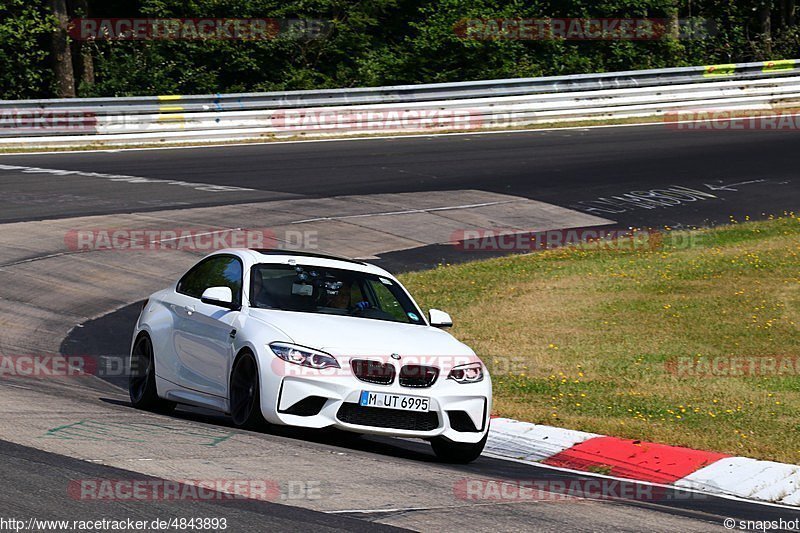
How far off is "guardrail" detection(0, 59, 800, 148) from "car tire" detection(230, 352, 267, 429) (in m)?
20.9

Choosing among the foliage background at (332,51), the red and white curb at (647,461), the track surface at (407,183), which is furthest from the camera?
the foliage background at (332,51)

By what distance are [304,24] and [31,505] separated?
3143cm

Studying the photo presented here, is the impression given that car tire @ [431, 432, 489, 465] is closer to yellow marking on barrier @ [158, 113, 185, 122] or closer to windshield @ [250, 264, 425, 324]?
windshield @ [250, 264, 425, 324]

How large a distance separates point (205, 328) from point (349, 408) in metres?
1.72

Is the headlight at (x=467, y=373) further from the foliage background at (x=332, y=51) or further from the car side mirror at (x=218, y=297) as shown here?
the foliage background at (x=332, y=51)

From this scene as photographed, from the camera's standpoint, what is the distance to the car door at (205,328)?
9766 millimetres

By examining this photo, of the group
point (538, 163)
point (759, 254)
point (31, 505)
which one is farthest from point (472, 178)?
point (31, 505)

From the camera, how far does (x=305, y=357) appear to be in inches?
356

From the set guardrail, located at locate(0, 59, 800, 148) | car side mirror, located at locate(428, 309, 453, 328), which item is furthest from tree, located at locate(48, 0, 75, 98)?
car side mirror, located at locate(428, 309, 453, 328)

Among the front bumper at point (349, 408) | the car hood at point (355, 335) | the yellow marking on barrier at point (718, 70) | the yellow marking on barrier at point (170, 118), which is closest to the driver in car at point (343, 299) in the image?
the car hood at point (355, 335)

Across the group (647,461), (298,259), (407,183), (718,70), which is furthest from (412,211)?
(718,70)

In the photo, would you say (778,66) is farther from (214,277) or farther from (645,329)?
(214,277)

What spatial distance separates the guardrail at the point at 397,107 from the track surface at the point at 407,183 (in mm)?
1256

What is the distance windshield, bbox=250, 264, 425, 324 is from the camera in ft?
32.8
